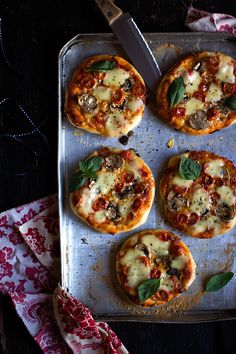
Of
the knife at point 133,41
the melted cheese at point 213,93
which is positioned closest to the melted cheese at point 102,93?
the knife at point 133,41

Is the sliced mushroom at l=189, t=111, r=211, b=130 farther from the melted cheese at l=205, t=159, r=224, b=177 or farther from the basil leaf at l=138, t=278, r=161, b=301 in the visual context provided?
the basil leaf at l=138, t=278, r=161, b=301

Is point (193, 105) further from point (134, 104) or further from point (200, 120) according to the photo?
point (134, 104)

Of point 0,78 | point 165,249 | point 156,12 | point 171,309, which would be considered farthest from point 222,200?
point 0,78

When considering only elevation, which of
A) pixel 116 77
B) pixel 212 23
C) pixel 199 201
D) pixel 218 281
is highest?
pixel 212 23

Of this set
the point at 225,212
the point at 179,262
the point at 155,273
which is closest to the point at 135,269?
the point at 155,273

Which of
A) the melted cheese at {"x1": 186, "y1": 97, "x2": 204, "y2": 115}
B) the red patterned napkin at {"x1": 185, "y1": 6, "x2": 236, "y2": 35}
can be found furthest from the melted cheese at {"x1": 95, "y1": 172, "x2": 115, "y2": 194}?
the red patterned napkin at {"x1": 185, "y1": 6, "x2": 236, "y2": 35}

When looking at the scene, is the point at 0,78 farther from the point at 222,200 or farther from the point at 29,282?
the point at 222,200
